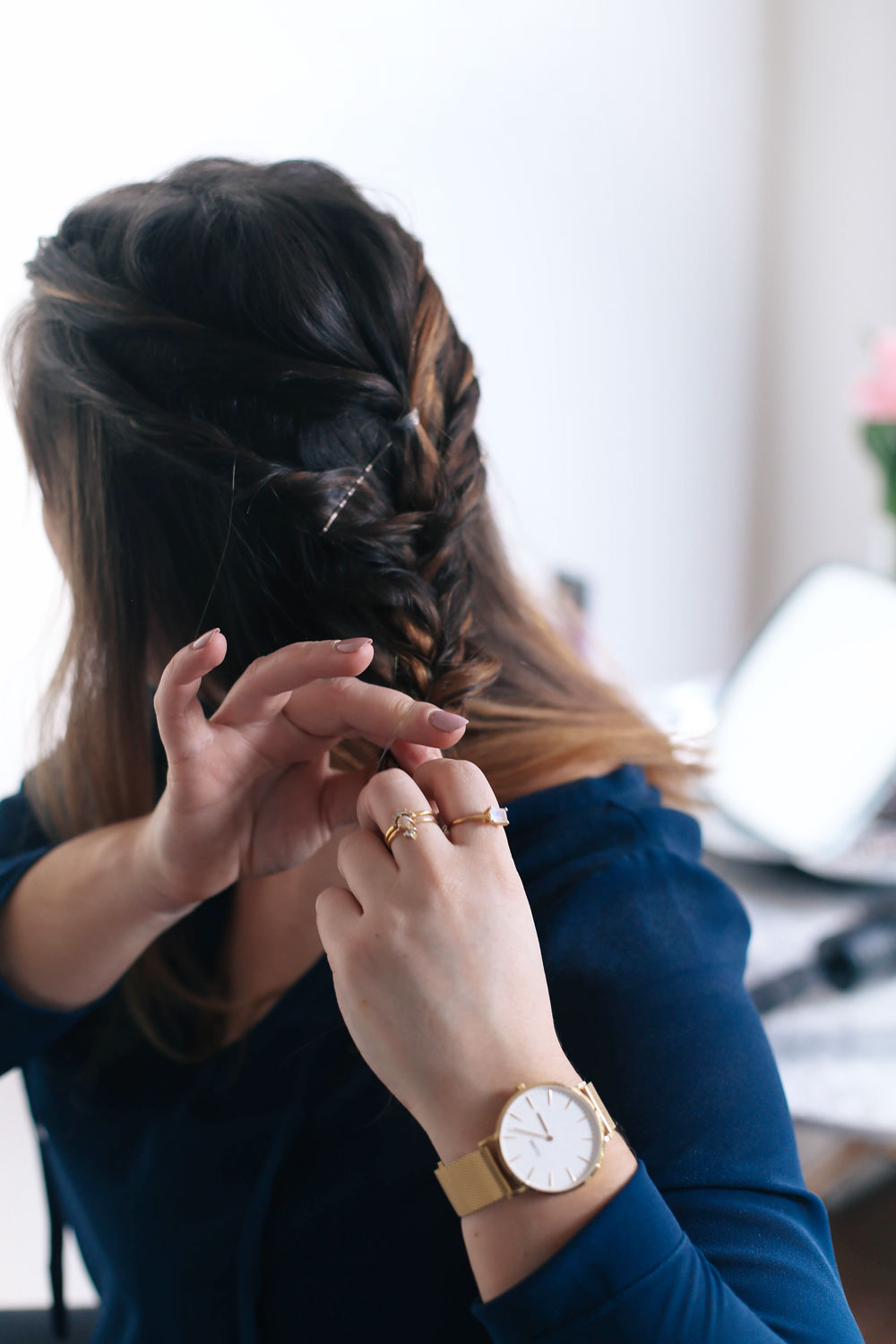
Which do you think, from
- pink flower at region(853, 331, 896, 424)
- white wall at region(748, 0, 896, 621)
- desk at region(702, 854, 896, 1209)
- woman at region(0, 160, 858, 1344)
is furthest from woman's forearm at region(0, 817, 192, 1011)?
white wall at region(748, 0, 896, 621)

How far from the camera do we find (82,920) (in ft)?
2.15

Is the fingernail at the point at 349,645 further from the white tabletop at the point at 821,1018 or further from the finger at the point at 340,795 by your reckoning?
the white tabletop at the point at 821,1018

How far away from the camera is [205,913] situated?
2.35 ft

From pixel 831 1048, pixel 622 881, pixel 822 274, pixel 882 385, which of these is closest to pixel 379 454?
pixel 622 881

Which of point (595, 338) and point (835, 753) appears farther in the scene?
point (595, 338)

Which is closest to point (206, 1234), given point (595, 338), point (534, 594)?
point (534, 594)

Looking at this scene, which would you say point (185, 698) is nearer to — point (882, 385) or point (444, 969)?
point (444, 969)

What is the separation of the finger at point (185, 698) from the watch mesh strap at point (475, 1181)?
227mm

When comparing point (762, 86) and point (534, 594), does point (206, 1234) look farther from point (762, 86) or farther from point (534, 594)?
point (762, 86)

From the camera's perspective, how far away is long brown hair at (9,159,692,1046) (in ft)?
1.63

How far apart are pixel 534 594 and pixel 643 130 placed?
1.30 m

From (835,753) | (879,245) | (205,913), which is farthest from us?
(879,245)

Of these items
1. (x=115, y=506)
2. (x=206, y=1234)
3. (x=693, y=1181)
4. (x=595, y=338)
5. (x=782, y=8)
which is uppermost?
(x=782, y=8)

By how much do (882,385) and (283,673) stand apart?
A: 122 centimetres
